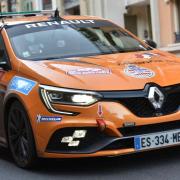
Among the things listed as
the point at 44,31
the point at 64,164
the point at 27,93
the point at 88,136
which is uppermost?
the point at 44,31

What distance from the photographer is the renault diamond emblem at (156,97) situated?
610 centimetres

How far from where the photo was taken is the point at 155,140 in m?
6.10

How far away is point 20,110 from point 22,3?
1045 inches

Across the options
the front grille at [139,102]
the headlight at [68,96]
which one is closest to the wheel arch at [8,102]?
the headlight at [68,96]

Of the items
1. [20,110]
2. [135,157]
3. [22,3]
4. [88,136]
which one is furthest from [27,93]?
[22,3]

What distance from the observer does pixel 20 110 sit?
21.6ft

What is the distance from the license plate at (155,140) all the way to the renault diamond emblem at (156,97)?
0.26m

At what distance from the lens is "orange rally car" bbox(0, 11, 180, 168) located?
6.03m

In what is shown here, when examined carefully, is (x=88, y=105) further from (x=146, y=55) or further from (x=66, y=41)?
(x=66, y=41)

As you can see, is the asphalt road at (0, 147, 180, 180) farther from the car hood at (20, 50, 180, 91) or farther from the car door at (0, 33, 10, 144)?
the car hood at (20, 50, 180, 91)

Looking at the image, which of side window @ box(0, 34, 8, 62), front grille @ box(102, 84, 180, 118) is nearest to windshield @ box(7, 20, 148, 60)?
side window @ box(0, 34, 8, 62)

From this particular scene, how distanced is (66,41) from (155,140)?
2043mm

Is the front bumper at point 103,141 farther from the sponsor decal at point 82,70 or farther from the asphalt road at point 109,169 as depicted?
the sponsor decal at point 82,70

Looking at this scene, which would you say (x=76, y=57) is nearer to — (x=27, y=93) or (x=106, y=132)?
(x=27, y=93)
